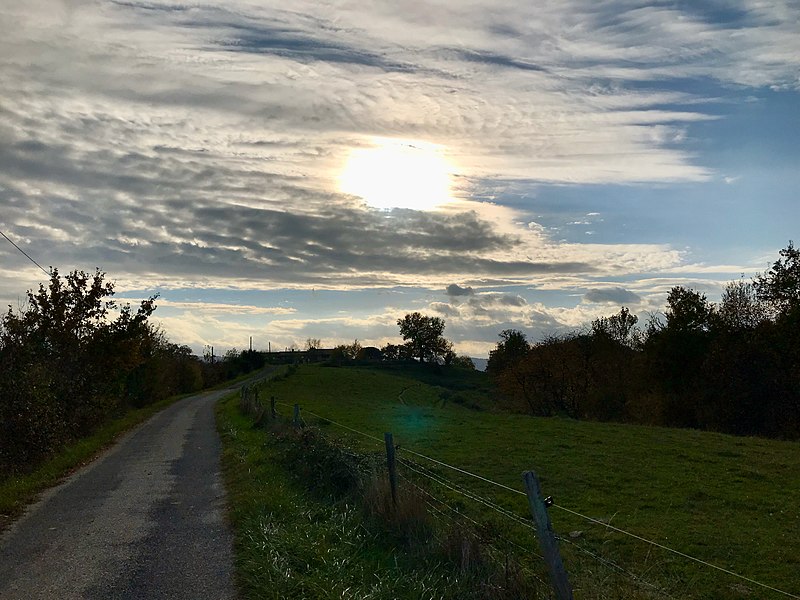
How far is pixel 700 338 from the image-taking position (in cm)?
4834

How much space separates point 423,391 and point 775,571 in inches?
2922

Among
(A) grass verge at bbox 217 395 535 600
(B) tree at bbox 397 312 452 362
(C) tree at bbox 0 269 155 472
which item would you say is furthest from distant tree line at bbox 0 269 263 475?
(B) tree at bbox 397 312 452 362

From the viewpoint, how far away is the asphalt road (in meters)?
8.77

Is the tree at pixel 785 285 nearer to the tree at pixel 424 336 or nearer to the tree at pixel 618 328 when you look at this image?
the tree at pixel 618 328

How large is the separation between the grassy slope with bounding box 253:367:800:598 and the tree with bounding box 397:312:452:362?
112 m

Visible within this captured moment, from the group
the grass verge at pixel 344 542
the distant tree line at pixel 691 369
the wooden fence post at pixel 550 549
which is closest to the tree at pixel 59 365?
the grass verge at pixel 344 542

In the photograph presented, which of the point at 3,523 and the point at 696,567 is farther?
the point at 3,523

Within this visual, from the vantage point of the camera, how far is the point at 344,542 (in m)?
10.1

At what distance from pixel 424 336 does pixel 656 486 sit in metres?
132

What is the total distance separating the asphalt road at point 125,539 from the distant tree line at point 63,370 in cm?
180

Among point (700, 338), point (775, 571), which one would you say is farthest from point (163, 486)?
point (700, 338)

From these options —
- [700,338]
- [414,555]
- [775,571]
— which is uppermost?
[700,338]

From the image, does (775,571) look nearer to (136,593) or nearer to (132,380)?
(136,593)

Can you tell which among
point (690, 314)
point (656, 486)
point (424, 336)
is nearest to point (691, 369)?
point (690, 314)
